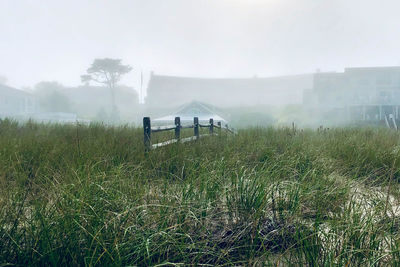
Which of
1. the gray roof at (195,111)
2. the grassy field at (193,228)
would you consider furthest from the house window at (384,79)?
the grassy field at (193,228)

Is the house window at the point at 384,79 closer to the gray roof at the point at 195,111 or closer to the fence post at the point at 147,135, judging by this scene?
the gray roof at the point at 195,111

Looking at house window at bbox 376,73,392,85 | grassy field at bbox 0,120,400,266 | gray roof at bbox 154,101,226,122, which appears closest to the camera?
grassy field at bbox 0,120,400,266

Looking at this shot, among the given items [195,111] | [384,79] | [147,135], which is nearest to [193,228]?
[147,135]

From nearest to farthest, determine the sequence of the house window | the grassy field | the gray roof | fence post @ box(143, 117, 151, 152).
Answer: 1. the grassy field
2. fence post @ box(143, 117, 151, 152)
3. the gray roof
4. the house window

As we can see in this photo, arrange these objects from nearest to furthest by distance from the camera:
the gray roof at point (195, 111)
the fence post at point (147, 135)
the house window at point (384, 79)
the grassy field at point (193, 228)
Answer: the grassy field at point (193, 228) < the fence post at point (147, 135) < the gray roof at point (195, 111) < the house window at point (384, 79)

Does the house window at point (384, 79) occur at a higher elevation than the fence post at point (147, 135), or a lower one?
higher

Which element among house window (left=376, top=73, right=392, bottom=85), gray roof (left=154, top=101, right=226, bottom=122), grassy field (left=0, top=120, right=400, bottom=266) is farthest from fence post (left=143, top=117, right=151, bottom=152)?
house window (left=376, top=73, right=392, bottom=85)

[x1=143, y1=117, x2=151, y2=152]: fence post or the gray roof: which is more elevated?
the gray roof

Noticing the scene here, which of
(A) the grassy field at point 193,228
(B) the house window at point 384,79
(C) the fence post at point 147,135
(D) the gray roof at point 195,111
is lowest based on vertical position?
(A) the grassy field at point 193,228

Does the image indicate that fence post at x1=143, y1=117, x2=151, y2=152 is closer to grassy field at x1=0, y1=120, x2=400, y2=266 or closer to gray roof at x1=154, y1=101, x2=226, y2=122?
grassy field at x1=0, y1=120, x2=400, y2=266

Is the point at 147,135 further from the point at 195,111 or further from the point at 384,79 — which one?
the point at 384,79

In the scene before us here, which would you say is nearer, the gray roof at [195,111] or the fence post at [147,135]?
the fence post at [147,135]

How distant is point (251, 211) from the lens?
91.2 inches

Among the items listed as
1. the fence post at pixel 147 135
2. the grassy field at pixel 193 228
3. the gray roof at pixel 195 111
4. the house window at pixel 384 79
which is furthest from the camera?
the house window at pixel 384 79
